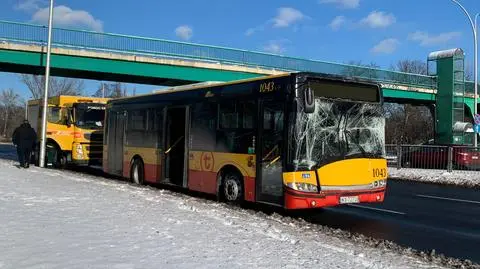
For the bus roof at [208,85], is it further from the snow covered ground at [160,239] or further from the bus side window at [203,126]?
the snow covered ground at [160,239]

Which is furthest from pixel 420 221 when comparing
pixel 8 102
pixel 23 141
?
pixel 8 102

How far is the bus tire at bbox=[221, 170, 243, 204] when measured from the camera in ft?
38.9

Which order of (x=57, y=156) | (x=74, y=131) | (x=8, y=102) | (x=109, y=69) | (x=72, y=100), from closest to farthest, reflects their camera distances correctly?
(x=74, y=131) < (x=72, y=100) < (x=57, y=156) < (x=109, y=69) < (x=8, y=102)

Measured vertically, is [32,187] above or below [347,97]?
below

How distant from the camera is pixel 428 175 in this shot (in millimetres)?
23297

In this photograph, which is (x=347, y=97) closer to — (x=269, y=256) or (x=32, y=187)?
(x=269, y=256)

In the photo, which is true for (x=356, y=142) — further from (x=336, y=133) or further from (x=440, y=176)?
(x=440, y=176)

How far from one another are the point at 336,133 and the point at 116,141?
9438 millimetres

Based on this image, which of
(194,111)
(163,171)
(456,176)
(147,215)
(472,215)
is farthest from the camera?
(456,176)

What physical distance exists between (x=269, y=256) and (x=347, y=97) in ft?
17.3

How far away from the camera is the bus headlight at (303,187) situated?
10078 mm

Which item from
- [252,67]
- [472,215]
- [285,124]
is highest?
[252,67]

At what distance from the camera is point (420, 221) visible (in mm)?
11172

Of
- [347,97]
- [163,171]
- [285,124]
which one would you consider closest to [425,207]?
[347,97]
